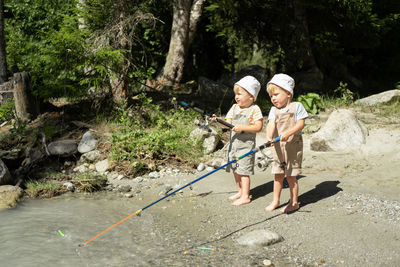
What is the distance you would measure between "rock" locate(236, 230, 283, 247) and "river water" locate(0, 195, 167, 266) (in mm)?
925

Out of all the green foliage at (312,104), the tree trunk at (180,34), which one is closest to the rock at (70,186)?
the green foliage at (312,104)

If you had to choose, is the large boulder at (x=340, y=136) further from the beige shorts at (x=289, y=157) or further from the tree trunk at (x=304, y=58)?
the tree trunk at (x=304, y=58)

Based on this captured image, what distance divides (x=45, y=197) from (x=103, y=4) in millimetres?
4541

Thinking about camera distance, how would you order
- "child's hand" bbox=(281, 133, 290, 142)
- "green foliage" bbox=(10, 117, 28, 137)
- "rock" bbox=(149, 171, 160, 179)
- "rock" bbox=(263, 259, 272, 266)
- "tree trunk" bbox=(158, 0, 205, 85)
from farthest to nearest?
1. "tree trunk" bbox=(158, 0, 205, 85)
2. "green foliage" bbox=(10, 117, 28, 137)
3. "rock" bbox=(149, 171, 160, 179)
4. "child's hand" bbox=(281, 133, 290, 142)
5. "rock" bbox=(263, 259, 272, 266)

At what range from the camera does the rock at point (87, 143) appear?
25.0 ft

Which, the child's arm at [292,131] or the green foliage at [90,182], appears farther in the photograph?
the green foliage at [90,182]

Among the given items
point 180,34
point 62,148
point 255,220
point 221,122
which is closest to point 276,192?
point 255,220

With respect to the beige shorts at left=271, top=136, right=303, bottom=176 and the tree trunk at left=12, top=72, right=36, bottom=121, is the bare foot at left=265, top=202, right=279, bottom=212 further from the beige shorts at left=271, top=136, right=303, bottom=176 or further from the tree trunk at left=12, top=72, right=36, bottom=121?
the tree trunk at left=12, top=72, right=36, bottom=121

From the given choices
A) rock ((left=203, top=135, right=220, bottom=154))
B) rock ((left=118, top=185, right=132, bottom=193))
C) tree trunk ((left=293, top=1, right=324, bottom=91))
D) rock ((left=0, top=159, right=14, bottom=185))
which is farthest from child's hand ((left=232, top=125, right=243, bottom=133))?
tree trunk ((left=293, top=1, right=324, bottom=91))

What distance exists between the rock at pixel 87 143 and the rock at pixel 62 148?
0.39ft

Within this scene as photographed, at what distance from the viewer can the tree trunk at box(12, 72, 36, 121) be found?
852 cm

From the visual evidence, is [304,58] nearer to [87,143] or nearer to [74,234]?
[87,143]

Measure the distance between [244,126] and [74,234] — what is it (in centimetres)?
245

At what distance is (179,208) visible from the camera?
216 inches
